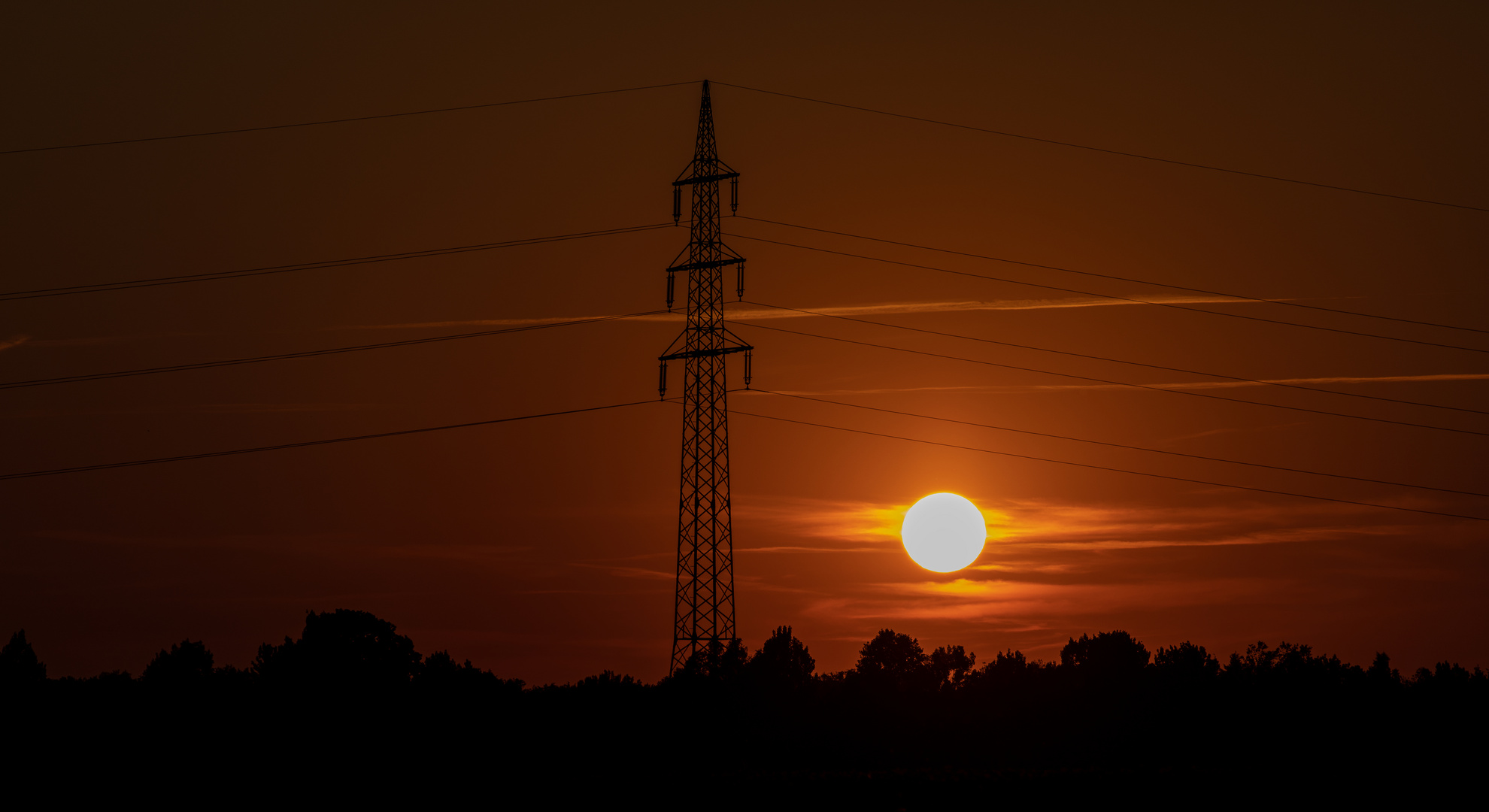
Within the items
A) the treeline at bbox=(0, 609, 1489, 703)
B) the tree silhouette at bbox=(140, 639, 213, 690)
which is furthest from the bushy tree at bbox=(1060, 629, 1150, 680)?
the tree silhouette at bbox=(140, 639, 213, 690)

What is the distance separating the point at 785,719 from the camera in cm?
12106

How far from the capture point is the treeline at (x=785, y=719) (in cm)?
9162

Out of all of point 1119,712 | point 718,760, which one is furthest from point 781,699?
point 1119,712

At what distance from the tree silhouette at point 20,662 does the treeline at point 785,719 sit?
0.90 feet

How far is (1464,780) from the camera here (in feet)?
287

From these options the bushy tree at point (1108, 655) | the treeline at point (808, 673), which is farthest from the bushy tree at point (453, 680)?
the bushy tree at point (1108, 655)

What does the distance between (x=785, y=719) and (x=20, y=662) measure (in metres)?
79.8

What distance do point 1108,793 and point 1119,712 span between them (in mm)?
73045

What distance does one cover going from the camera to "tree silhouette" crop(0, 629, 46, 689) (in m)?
137

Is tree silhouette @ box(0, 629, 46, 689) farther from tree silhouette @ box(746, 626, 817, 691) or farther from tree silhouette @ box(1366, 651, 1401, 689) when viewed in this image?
tree silhouette @ box(1366, 651, 1401, 689)

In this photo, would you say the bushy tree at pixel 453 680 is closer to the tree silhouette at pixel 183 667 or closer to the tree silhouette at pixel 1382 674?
the tree silhouette at pixel 183 667

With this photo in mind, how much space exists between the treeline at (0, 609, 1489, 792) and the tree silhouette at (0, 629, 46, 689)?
0.27 meters

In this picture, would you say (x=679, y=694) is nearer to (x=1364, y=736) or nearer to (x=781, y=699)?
(x=781, y=699)

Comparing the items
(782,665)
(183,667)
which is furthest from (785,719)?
(183,667)
